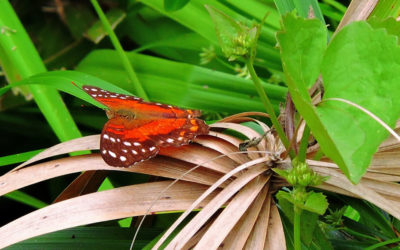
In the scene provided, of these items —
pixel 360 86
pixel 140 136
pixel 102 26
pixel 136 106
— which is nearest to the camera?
pixel 360 86

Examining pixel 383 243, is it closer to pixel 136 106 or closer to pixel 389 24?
pixel 389 24

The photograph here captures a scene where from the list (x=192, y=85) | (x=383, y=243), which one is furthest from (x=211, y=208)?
(x=192, y=85)

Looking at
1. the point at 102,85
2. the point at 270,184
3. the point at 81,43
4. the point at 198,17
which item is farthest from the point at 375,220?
the point at 81,43

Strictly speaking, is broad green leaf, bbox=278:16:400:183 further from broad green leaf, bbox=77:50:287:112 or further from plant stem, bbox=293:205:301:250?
broad green leaf, bbox=77:50:287:112

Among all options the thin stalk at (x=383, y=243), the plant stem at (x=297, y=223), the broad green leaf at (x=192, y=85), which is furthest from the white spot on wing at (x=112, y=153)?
the broad green leaf at (x=192, y=85)

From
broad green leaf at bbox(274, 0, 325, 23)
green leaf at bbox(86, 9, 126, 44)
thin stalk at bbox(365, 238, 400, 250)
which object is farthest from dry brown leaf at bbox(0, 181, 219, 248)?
green leaf at bbox(86, 9, 126, 44)
